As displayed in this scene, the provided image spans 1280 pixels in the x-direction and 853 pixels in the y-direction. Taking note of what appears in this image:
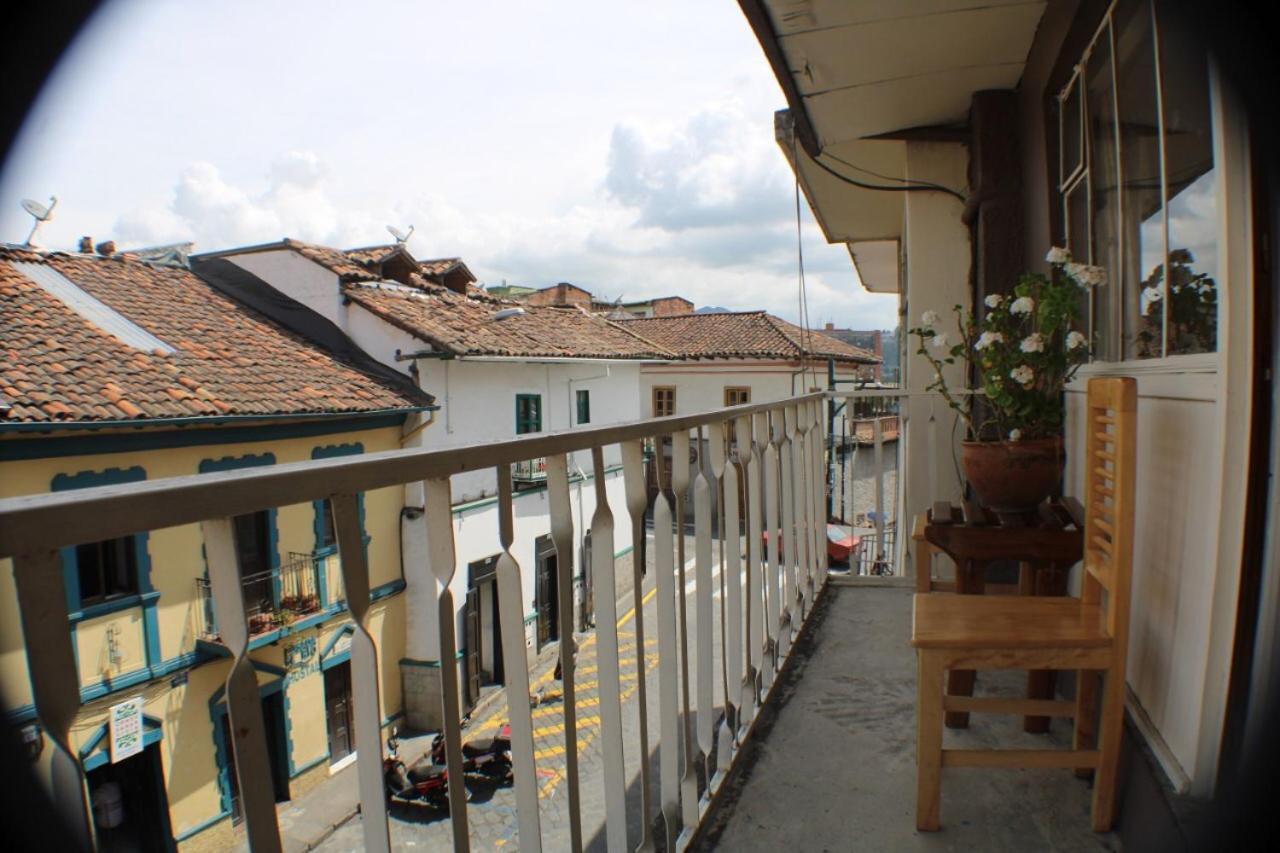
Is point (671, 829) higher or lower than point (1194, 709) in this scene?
lower

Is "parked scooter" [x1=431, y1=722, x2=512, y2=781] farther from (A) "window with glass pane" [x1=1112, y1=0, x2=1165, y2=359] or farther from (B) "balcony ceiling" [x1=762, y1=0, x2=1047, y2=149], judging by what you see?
(B) "balcony ceiling" [x1=762, y1=0, x2=1047, y2=149]

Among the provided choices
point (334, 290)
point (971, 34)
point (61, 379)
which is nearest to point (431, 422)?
point (334, 290)

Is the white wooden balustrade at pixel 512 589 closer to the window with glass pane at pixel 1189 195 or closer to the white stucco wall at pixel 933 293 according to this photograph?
the window with glass pane at pixel 1189 195

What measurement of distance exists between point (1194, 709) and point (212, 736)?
2072mm

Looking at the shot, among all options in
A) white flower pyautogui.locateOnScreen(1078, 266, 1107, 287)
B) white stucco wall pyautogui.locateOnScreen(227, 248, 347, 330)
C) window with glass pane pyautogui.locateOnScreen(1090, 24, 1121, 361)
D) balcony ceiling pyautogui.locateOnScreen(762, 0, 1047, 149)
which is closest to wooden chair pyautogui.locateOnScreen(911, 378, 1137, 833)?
white flower pyautogui.locateOnScreen(1078, 266, 1107, 287)

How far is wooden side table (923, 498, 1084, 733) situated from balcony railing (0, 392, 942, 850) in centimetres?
50

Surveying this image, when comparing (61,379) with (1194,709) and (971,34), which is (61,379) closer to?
(971,34)

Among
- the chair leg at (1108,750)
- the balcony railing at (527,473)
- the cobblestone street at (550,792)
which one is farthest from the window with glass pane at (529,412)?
the chair leg at (1108,750)

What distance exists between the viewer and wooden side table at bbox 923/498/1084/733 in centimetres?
196

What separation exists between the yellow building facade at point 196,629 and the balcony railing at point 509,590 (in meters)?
0.03

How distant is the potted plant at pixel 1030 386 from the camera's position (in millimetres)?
2182

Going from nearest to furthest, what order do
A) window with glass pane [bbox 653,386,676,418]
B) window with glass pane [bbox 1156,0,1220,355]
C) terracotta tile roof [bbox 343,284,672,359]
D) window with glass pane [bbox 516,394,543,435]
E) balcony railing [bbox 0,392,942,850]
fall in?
balcony railing [bbox 0,392,942,850], window with glass pane [bbox 1156,0,1220,355], terracotta tile roof [bbox 343,284,672,359], window with glass pane [bbox 516,394,543,435], window with glass pane [bbox 653,386,676,418]

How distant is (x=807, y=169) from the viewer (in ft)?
15.9

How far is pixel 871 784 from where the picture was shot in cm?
172
